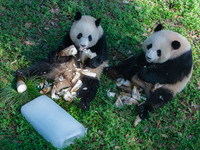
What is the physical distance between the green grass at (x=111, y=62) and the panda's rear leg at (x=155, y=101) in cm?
17

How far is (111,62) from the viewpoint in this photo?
534 centimetres

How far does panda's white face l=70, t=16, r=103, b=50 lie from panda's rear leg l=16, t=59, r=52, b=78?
72cm

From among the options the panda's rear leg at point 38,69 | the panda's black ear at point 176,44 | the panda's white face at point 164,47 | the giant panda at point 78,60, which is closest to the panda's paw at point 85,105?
the giant panda at point 78,60

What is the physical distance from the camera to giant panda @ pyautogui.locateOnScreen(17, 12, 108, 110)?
4.21m

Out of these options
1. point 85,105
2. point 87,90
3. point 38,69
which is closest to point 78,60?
point 87,90

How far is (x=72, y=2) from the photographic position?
6.12m

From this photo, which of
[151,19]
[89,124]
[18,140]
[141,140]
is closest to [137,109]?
[141,140]

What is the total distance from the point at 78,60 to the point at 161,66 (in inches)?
66.7

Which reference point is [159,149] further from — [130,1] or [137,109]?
[130,1]

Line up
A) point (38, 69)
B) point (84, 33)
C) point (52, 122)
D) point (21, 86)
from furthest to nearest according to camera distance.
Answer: point (38, 69) → point (84, 33) → point (21, 86) → point (52, 122)

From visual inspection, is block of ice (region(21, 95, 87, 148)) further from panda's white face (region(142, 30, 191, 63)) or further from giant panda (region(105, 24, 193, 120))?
panda's white face (region(142, 30, 191, 63))

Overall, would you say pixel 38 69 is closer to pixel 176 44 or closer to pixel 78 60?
pixel 78 60

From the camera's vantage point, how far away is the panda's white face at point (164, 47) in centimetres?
424

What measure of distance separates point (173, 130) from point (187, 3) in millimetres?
4393
